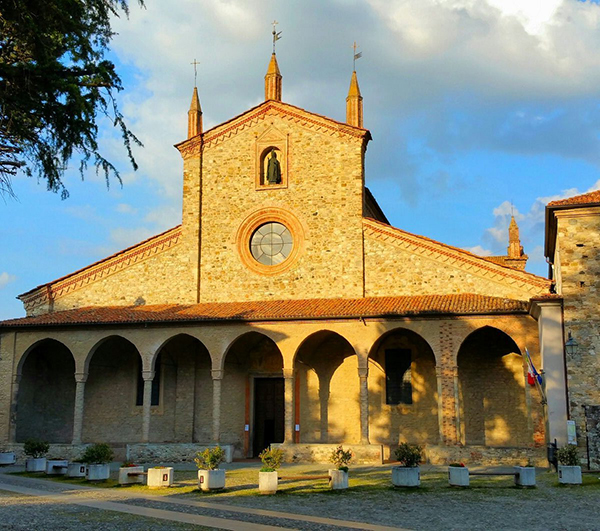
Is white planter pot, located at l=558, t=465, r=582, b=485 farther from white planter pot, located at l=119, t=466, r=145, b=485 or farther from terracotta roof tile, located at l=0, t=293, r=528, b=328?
white planter pot, located at l=119, t=466, r=145, b=485

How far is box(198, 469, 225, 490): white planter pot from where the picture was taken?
14781 millimetres

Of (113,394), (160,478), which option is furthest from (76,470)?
(113,394)

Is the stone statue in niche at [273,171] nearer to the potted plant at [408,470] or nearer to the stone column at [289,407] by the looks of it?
the stone column at [289,407]

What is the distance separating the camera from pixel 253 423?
25.0 metres

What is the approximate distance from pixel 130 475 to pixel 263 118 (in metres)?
14.6

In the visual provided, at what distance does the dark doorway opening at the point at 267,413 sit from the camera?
24844 millimetres

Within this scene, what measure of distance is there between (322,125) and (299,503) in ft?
51.5

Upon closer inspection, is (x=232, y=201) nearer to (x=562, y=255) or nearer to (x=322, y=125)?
(x=322, y=125)

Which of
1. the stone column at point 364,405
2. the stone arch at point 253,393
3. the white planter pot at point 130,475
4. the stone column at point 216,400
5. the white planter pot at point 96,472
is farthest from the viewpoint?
the stone arch at point 253,393

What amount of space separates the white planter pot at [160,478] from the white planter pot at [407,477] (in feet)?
16.4

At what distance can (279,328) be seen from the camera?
74.1ft

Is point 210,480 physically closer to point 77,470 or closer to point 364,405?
point 77,470

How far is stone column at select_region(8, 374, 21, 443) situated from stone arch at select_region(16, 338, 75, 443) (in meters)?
0.69

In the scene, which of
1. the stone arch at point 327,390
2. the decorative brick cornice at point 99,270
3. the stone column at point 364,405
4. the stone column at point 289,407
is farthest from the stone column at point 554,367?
the decorative brick cornice at point 99,270
